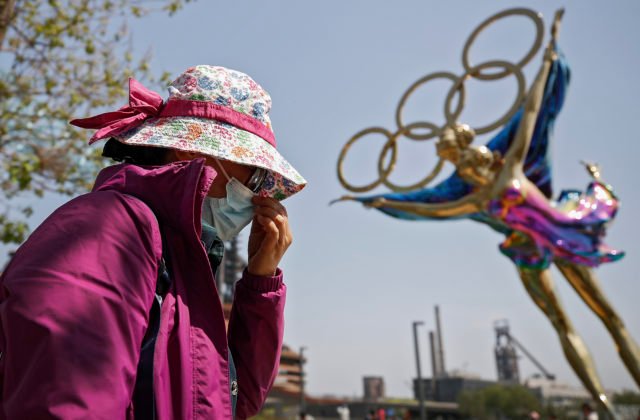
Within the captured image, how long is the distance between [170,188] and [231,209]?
13.6 inches

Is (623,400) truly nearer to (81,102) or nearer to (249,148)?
(81,102)

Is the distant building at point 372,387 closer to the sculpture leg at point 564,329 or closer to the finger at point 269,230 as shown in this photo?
the sculpture leg at point 564,329

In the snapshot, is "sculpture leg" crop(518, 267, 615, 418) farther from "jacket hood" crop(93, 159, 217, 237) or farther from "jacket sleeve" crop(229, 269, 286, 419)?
"jacket hood" crop(93, 159, 217, 237)

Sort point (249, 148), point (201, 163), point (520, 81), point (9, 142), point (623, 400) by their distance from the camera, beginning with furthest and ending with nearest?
point (623, 400)
point (520, 81)
point (9, 142)
point (249, 148)
point (201, 163)

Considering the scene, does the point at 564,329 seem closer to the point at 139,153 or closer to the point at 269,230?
the point at 269,230

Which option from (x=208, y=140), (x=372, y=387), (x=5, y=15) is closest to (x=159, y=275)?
(x=208, y=140)

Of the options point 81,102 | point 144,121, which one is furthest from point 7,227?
point 144,121

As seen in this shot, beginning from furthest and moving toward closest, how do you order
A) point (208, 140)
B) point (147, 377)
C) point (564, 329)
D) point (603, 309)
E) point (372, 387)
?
point (372, 387), point (603, 309), point (564, 329), point (208, 140), point (147, 377)

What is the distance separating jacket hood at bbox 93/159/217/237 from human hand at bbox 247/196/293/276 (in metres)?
0.33

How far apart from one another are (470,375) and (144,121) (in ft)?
181

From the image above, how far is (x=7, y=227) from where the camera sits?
8.06 metres

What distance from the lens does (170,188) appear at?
1.25 m

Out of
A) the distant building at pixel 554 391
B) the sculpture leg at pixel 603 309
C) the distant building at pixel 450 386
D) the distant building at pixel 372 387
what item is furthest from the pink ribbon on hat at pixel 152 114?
the distant building at pixel 372 387

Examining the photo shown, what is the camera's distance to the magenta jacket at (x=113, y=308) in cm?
94
